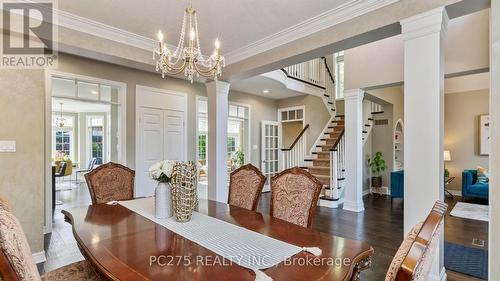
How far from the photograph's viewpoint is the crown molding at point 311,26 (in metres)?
2.52

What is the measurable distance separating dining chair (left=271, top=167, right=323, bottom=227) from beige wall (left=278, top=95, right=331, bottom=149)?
187 inches

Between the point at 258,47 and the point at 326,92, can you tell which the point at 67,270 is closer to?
the point at 258,47

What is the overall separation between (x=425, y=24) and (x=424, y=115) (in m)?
0.76

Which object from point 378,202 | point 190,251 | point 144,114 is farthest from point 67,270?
point 378,202

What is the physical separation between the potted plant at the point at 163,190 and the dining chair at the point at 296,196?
2.86 feet

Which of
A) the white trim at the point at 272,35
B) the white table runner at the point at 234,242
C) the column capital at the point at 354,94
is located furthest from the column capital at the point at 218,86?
the white table runner at the point at 234,242

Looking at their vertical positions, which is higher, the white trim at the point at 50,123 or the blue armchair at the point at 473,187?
the white trim at the point at 50,123

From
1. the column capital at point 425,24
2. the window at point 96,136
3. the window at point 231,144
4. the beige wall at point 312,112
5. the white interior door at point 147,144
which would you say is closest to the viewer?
the column capital at point 425,24

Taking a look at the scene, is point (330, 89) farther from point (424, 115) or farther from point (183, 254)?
point (183, 254)

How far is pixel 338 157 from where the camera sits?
5.77 meters

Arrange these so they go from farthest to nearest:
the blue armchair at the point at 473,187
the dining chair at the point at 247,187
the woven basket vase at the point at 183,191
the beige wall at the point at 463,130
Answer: the beige wall at the point at 463,130, the blue armchair at the point at 473,187, the dining chair at the point at 247,187, the woven basket vase at the point at 183,191

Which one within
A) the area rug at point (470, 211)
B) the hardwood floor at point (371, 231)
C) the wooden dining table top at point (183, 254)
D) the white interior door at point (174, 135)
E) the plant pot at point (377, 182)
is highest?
the white interior door at point (174, 135)

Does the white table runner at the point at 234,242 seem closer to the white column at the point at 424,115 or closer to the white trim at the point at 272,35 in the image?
the white column at the point at 424,115

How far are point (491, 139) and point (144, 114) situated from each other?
Answer: 4710mm
